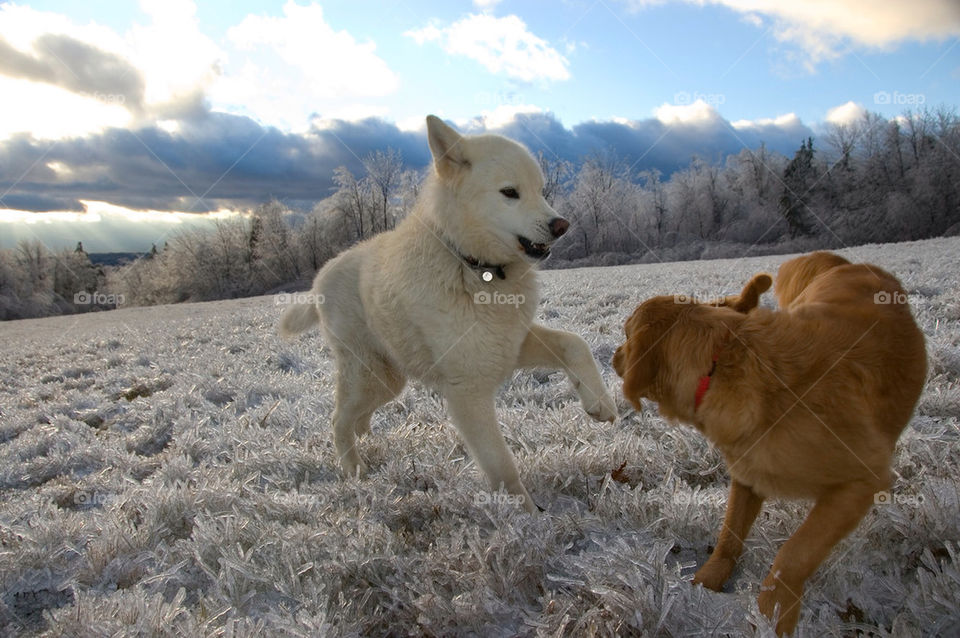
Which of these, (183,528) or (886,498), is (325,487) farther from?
(886,498)

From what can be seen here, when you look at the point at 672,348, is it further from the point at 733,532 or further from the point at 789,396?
the point at 733,532

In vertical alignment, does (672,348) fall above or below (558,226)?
below

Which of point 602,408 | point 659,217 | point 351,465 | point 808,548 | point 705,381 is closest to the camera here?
point 808,548

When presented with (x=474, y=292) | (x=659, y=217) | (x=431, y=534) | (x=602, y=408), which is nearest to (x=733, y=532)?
(x=602, y=408)

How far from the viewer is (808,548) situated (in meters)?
1.83

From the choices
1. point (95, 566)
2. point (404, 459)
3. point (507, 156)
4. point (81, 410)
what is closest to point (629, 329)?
point (507, 156)

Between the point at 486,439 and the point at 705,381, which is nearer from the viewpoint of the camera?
the point at 705,381

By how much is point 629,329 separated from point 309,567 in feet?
5.88

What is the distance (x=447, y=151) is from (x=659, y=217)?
50.3 metres

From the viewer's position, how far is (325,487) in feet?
10.9

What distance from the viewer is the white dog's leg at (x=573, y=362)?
316cm

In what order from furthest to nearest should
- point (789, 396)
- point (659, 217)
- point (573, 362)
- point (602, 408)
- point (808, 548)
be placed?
point (659, 217), point (573, 362), point (602, 408), point (789, 396), point (808, 548)

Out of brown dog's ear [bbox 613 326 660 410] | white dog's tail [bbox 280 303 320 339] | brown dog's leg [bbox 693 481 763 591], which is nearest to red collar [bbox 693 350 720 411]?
brown dog's ear [bbox 613 326 660 410]

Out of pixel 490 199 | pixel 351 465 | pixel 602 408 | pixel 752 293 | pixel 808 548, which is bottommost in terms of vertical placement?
pixel 351 465
